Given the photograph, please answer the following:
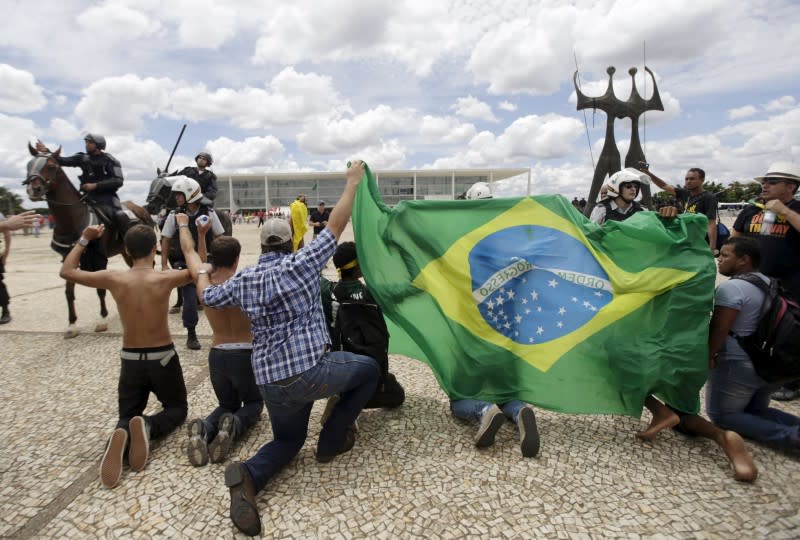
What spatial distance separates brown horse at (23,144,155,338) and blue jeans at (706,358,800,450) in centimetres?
696

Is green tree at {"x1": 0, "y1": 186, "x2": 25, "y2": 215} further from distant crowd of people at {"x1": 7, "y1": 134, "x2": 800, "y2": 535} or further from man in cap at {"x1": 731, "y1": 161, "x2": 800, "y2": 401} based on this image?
man in cap at {"x1": 731, "y1": 161, "x2": 800, "y2": 401}

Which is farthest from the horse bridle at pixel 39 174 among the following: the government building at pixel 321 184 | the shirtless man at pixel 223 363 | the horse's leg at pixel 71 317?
the government building at pixel 321 184

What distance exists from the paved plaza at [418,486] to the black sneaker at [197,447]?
6 centimetres

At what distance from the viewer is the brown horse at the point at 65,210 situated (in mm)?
6340

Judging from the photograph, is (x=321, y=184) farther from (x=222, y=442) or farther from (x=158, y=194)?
(x=222, y=442)

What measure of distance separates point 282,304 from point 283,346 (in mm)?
244

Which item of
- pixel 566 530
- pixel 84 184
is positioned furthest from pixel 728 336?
pixel 84 184

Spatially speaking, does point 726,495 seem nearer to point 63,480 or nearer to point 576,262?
point 576,262

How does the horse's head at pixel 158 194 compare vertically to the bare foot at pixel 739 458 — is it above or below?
above

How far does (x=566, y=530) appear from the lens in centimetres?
237

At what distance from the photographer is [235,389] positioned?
11.1 feet

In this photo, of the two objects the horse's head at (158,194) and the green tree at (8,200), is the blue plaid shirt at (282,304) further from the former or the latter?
the green tree at (8,200)

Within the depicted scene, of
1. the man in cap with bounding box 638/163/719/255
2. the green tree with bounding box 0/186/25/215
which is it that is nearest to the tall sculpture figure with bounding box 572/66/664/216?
the man in cap with bounding box 638/163/719/255

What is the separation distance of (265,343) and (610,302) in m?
2.46
